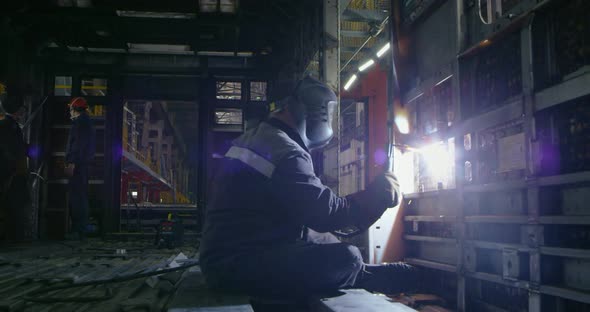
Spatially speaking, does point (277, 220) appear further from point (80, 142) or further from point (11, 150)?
point (11, 150)

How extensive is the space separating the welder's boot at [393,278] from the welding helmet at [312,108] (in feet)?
3.17

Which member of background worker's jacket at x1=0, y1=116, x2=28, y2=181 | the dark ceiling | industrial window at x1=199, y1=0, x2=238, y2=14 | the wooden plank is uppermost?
industrial window at x1=199, y1=0, x2=238, y2=14

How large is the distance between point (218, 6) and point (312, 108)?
691cm

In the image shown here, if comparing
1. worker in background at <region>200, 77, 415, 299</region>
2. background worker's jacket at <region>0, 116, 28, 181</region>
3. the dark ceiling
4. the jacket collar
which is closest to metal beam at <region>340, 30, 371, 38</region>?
the dark ceiling

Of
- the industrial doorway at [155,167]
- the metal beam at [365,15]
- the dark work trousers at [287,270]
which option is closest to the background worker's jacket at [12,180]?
the industrial doorway at [155,167]

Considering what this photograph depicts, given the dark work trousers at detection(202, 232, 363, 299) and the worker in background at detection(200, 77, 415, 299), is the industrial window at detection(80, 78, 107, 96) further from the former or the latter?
the dark work trousers at detection(202, 232, 363, 299)

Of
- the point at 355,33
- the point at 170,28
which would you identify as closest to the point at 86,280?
the point at 170,28

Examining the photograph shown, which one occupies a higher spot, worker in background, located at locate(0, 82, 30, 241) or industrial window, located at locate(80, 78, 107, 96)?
industrial window, located at locate(80, 78, 107, 96)

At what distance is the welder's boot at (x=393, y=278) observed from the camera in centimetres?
333

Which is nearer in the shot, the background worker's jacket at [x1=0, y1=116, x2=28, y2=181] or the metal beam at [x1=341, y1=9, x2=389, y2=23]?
the background worker's jacket at [x1=0, y1=116, x2=28, y2=181]

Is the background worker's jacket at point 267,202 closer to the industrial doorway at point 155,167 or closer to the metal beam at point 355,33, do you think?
the industrial doorway at point 155,167

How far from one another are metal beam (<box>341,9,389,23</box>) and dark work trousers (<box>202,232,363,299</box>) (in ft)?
22.6

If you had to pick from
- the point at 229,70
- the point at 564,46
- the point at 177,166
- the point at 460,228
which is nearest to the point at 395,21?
the point at 564,46

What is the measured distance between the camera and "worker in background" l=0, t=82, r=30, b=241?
8.89m
